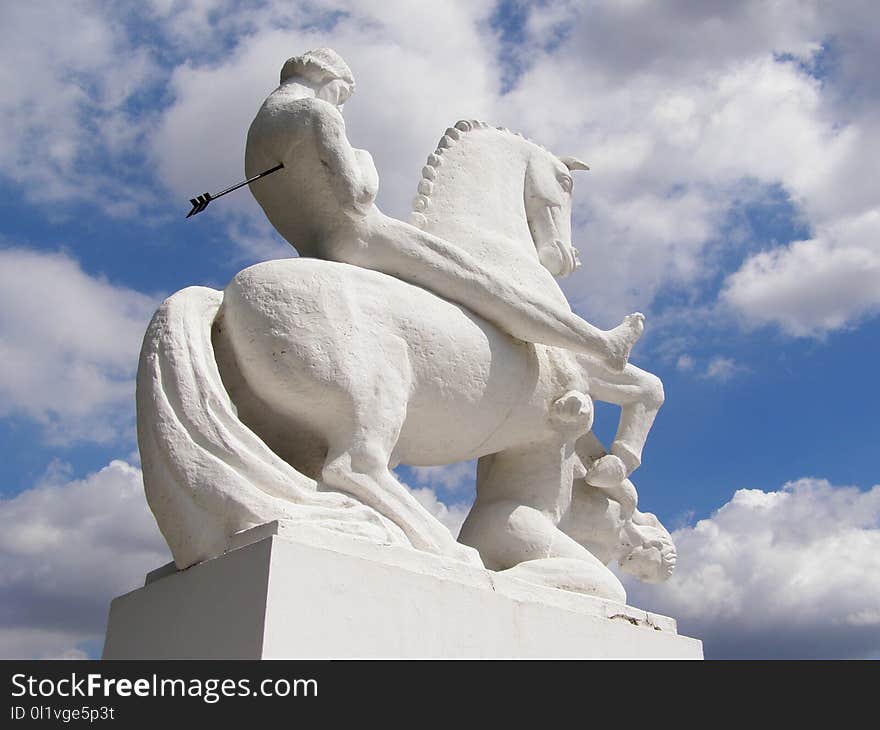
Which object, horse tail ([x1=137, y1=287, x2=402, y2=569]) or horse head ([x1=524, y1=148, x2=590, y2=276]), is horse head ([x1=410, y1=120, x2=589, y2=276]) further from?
horse tail ([x1=137, y1=287, x2=402, y2=569])

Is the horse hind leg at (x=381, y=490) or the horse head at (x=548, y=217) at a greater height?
the horse head at (x=548, y=217)

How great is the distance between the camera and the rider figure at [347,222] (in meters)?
4.12

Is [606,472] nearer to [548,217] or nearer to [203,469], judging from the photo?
[548,217]

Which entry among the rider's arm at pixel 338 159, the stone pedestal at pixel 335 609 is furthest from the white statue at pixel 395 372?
the stone pedestal at pixel 335 609

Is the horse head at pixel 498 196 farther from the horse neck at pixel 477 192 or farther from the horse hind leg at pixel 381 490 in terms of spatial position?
the horse hind leg at pixel 381 490

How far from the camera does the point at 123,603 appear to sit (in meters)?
3.59

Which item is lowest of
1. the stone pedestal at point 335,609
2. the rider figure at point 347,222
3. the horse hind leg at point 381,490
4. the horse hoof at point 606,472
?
the stone pedestal at point 335,609

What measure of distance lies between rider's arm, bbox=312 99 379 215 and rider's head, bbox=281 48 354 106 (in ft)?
1.32

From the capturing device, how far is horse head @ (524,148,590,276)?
5.18 meters

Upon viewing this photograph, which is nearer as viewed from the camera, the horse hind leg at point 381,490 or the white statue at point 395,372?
the white statue at point 395,372

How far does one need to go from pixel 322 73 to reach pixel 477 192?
3.10 ft
